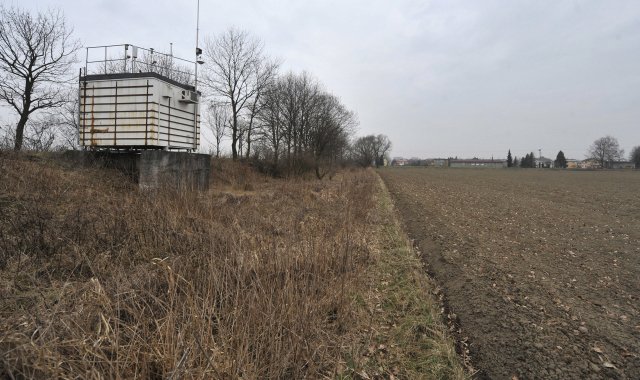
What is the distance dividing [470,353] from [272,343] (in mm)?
2292

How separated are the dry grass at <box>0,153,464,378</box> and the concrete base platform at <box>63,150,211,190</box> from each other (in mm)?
5428

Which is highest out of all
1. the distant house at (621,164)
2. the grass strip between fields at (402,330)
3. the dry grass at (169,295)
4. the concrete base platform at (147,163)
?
the distant house at (621,164)

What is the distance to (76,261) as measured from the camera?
486 cm

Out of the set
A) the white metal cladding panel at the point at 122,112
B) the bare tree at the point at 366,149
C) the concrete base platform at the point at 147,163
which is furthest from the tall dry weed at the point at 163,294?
the bare tree at the point at 366,149

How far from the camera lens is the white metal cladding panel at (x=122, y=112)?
13.7 m

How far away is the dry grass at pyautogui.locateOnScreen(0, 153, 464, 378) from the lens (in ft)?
8.20

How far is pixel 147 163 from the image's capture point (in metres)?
13.2

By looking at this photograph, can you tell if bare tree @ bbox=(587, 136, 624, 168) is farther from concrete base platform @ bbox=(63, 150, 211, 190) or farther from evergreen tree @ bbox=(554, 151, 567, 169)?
concrete base platform @ bbox=(63, 150, 211, 190)

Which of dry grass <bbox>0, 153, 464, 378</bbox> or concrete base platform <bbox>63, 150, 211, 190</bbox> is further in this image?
concrete base platform <bbox>63, 150, 211, 190</bbox>

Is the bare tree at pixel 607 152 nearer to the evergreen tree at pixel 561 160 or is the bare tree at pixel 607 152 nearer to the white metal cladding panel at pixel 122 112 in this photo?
the evergreen tree at pixel 561 160

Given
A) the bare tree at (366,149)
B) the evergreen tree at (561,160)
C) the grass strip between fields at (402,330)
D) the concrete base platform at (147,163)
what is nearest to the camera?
the grass strip between fields at (402,330)

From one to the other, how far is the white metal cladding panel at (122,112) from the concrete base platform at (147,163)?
25.3 inches

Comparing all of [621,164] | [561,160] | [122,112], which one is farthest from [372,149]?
[122,112]

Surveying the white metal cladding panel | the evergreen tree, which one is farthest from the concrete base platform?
the evergreen tree
